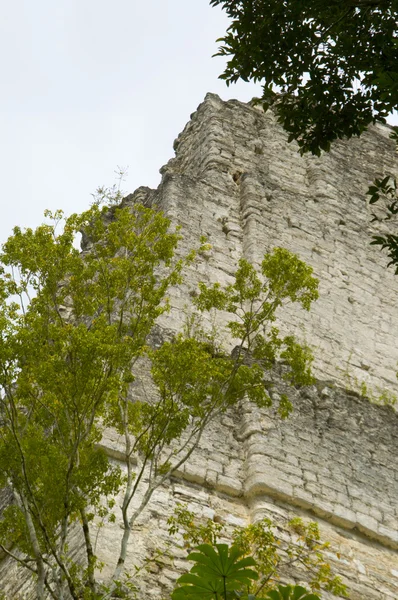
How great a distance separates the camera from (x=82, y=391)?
20.1 ft

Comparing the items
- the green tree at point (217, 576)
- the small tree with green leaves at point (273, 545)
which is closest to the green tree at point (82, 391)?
the small tree with green leaves at point (273, 545)

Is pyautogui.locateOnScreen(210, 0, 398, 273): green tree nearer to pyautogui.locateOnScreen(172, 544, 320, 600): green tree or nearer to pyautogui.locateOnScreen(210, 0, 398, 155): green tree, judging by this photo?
pyautogui.locateOnScreen(210, 0, 398, 155): green tree

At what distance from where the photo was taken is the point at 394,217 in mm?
14273

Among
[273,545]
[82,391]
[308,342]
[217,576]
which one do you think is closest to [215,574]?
[217,576]

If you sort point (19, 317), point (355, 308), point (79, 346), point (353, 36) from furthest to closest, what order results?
point (355, 308) → point (353, 36) → point (19, 317) → point (79, 346)

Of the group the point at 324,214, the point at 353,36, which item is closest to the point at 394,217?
the point at 324,214

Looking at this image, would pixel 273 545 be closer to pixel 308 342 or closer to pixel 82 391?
pixel 82 391

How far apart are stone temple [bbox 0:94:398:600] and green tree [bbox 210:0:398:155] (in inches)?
115

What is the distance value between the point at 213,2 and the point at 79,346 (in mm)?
3122

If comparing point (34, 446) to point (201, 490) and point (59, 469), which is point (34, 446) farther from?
point (201, 490)

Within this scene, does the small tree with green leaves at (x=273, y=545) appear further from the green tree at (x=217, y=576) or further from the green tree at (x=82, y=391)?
the green tree at (x=217, y=576)

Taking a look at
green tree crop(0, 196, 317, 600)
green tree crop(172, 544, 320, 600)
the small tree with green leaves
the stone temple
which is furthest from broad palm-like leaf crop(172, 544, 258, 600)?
the stone temple

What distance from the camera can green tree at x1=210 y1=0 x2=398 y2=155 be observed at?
6895mm

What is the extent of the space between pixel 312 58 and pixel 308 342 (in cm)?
427
